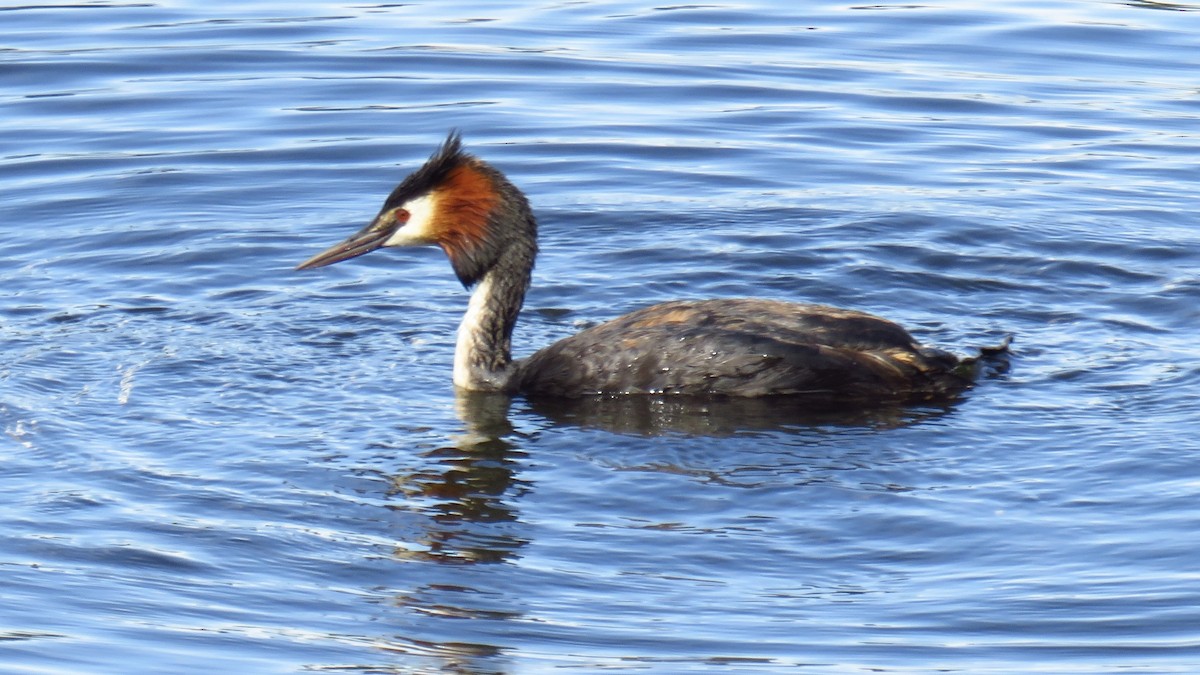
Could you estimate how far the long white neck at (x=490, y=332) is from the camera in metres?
9.66

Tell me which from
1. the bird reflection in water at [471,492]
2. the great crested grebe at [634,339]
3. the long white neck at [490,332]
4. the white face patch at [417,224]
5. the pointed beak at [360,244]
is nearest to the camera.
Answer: the bird reflection in water at [471,492]

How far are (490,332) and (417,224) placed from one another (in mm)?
679

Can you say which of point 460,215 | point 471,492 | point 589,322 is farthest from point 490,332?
point 471,492

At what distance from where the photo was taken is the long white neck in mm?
9656

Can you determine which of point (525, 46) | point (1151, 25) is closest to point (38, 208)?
point (525, 46)

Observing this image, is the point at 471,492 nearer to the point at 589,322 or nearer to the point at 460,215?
the point at 460,215

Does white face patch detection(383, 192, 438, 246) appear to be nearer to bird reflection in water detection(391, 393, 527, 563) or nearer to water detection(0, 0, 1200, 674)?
water detection(0, 0, 1200, 674)

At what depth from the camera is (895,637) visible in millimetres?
6738

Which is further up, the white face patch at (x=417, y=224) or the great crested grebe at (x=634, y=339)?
the white face patch at (x=417, y=224)

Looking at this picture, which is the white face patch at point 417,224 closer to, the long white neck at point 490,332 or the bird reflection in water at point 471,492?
the long white neck at point 490,332

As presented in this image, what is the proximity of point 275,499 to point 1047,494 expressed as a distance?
3.15 m

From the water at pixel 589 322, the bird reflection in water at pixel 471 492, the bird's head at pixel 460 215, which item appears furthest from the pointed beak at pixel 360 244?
the bird reflection in water at pixel 471 492

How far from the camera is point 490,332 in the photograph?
9.68m

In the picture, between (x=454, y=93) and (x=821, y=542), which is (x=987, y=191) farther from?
(x=821, y=542)
